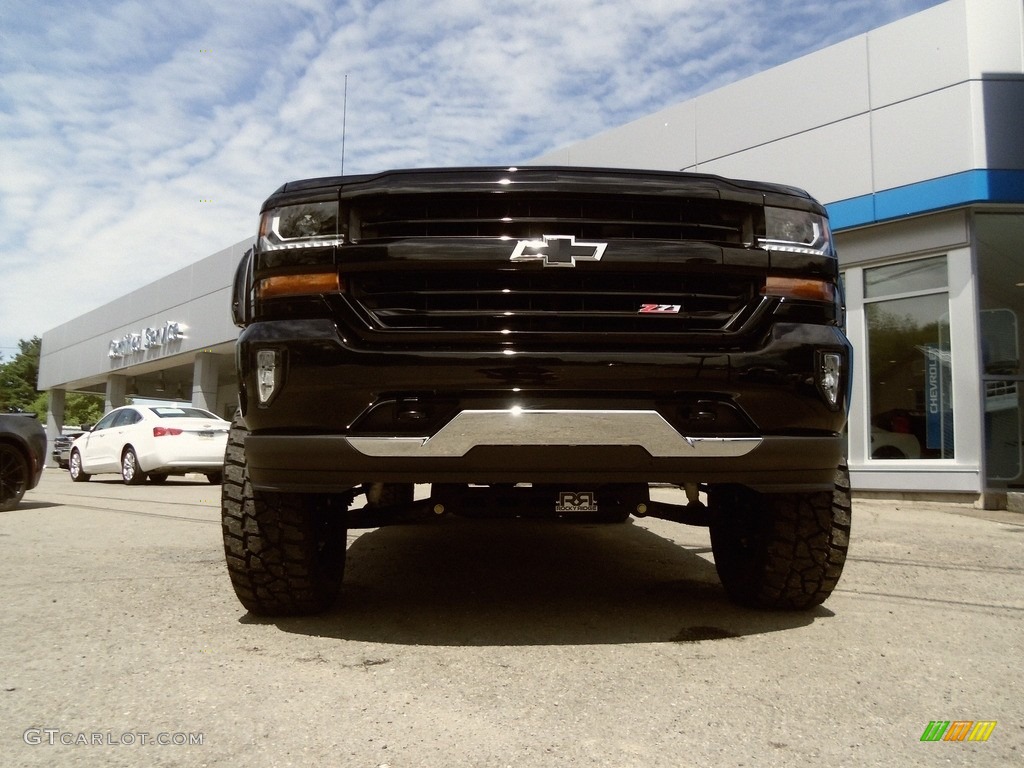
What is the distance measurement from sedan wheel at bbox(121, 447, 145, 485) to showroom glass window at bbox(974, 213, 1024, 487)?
11539 mm

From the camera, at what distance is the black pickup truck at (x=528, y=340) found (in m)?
2.36

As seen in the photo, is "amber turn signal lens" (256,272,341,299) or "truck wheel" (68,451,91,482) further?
"truck wheel" (68,451,91,482)

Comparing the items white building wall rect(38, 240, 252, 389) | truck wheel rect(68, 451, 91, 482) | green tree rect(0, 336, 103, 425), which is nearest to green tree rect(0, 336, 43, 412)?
green tree rect(0, 336, 103, 425)

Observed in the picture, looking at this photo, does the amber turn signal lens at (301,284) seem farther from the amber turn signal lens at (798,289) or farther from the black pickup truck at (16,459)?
the black pickup truck at (16,459)

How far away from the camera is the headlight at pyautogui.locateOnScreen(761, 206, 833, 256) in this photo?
2555mm

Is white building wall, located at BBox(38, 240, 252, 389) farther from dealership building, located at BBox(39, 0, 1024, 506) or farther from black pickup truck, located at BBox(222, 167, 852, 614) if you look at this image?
black pickup truck, located at BBox(222, 167, 852, 614)

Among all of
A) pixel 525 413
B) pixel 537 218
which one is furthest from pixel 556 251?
pixel 525 413

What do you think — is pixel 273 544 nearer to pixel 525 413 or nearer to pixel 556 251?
pixel 525 413

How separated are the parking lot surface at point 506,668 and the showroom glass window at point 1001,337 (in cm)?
583

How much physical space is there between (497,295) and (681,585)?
70.7 inches

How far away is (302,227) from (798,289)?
1.65 meters

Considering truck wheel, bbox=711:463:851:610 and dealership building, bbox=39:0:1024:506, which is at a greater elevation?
dealership building, bbox=39:0:1024:506

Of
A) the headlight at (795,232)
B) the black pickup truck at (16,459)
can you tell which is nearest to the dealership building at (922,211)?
the headlight at (795,232)

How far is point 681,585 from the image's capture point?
138 inches
